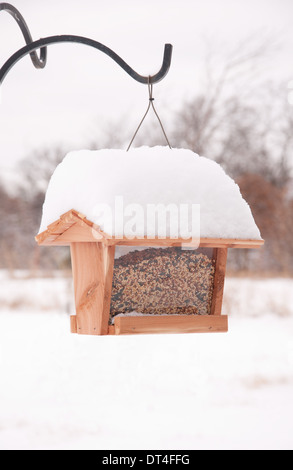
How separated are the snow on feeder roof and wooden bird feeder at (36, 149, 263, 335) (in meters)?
0.05

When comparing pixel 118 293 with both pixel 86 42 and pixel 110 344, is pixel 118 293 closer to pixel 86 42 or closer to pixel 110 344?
pixel 86 42

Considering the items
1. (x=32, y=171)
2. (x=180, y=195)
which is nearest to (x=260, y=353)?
(x=32, y=171)

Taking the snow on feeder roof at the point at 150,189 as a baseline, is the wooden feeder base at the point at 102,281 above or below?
below

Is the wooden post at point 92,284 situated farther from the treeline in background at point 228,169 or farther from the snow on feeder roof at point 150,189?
the treeline in background at point 228,169

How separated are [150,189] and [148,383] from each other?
11.0 ft

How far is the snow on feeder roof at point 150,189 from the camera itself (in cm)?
150

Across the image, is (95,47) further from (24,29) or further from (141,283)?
(141,283)

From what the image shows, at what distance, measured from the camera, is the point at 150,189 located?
1523 mm

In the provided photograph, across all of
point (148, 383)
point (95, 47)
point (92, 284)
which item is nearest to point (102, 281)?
point (92, 284)

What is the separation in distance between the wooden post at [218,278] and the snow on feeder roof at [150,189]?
0.62 feet

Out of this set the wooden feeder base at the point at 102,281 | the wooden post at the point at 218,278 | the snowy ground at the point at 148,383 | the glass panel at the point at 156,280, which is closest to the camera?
the wooden feeder base at the point at 102,281

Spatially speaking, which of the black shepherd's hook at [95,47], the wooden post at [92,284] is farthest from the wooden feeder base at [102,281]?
the black shepherd's hook at [95,47]

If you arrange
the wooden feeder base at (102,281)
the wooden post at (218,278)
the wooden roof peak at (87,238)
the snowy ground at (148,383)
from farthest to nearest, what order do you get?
1. the snowy ground at (148,383)
2. the wooden post at (218,278)
3. the wooden feeder base at (102,281)
4. the wooden roof peak at (87,238)

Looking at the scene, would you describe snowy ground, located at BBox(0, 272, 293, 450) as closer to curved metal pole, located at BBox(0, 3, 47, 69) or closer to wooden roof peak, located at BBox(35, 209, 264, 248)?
wooden roof peak, located at BBox(35, 209, 264, 248)
